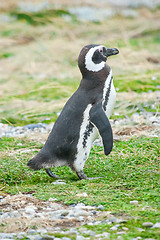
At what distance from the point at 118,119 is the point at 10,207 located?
346cm

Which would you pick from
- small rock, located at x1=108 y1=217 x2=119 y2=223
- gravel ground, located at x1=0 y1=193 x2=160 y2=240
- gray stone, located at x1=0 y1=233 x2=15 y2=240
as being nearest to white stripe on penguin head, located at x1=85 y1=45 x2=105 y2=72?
gravel ground, located at x1=0 y1=193 x2=160 y2=240

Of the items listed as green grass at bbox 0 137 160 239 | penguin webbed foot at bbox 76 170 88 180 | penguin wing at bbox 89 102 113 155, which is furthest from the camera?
penguin webbed foot at bbox 76 170 88 180

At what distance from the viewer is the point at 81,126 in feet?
14.7

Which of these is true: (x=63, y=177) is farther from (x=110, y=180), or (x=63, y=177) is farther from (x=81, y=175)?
(x=110, y=180)

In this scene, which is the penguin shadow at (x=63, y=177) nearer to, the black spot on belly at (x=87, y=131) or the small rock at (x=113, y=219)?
the black spot on belly at (x=87, y=131)

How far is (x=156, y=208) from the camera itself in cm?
357

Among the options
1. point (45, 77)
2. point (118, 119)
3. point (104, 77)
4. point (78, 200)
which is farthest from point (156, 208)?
point (45, 77)

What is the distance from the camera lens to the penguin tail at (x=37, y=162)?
448cm

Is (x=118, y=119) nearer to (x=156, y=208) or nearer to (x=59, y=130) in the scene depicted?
(x=59, y=130)

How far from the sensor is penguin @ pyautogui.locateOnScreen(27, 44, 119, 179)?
14.7 ft

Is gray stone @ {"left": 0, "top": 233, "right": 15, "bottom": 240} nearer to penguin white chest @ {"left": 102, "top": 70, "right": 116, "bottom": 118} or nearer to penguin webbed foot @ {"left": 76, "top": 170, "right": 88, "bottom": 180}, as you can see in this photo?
penguin webbed foot @ {"left": 76, "top": 170, "right": 88, "bottom": 180}

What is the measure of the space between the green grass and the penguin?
219mm

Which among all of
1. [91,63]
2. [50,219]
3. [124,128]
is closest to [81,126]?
[91,63]

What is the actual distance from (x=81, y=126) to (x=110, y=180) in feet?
1.85
